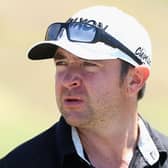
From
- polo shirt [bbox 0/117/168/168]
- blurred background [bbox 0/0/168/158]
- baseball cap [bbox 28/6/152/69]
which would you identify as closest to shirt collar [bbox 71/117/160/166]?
polo shirt [bbox 0/117/168/168]

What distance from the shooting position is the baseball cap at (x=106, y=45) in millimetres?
2648

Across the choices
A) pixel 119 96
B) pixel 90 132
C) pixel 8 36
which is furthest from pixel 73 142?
pixel 8 36

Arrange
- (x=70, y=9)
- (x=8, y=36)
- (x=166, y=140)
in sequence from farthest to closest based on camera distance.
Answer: (x=70, y=9) < (x=8, y=36) < (x=166, y=140)

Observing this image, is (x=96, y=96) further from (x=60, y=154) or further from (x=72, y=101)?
(x=60, y=154)

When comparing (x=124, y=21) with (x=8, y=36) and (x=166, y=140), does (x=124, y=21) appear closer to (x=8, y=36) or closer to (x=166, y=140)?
(x=166, y=140)

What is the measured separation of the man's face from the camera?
258 centimetres

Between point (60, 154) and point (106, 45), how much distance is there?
0.44m

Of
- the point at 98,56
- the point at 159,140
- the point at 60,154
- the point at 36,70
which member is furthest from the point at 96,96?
the point at 36,70

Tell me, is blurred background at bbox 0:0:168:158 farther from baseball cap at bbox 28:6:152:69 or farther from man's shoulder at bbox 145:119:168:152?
baseball cap at bbox 28:6:152:69

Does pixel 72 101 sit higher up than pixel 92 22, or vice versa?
pixel 92 22

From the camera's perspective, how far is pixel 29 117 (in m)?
5.04

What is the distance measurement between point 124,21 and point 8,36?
3221 millimetres

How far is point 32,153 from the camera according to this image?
2641 millimetres

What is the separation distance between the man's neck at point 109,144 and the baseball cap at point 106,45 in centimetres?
25
